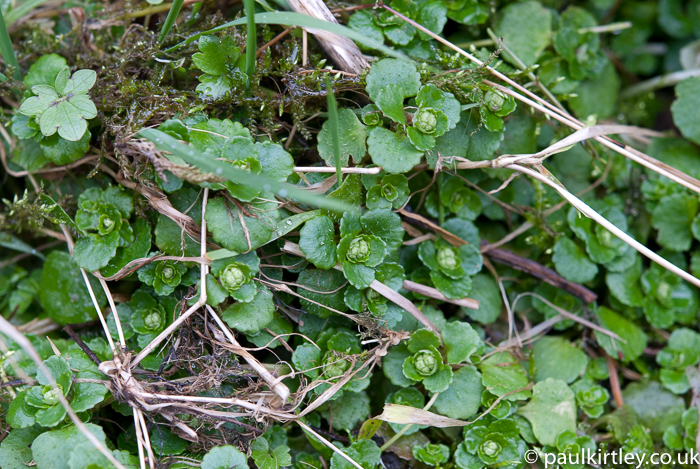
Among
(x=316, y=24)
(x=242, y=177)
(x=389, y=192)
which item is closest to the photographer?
(x=242, y=177)

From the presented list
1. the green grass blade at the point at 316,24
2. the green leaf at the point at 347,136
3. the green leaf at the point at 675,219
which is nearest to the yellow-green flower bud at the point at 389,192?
the green leaf at the point at 347,136

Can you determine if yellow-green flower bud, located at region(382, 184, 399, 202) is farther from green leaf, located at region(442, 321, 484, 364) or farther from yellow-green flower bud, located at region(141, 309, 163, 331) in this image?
yellow-green flower bud, located at region(141, 309, 163, 331)

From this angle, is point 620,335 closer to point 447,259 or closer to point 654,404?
point 654,404

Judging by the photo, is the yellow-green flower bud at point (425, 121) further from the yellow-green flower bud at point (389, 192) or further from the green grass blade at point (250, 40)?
the green grass blade at point (250, 40)

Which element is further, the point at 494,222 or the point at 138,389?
the point at 494,222

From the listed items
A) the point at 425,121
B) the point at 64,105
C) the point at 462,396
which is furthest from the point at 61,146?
the point at 462,396

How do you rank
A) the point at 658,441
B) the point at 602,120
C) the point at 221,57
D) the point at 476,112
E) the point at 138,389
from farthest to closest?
1. the point at 602,120
2. the point at 658,441
3. the point at 476,112
4. the point at 221,57
5. the point at 138,389

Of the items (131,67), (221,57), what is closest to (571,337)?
(221,57)

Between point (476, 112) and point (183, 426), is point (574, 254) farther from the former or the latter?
point (183, 426)
